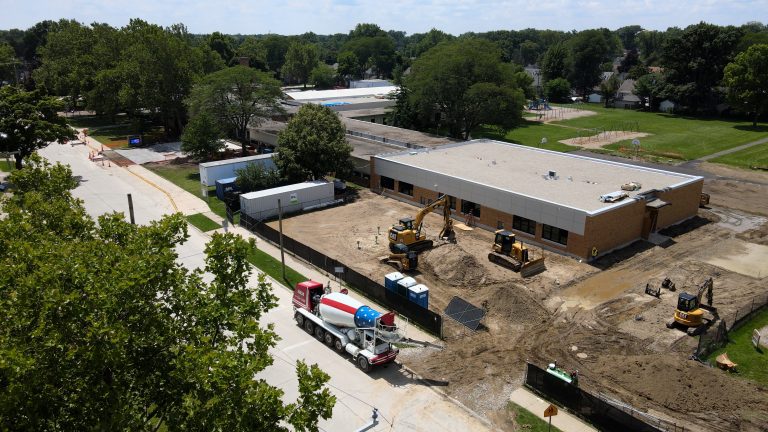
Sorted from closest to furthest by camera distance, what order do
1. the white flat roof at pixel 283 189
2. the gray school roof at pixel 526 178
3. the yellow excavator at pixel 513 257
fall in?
the yellow excavator at pixel 513 257
the gray school roof at pixel 526 178
the white flat roof at pixel 283 189

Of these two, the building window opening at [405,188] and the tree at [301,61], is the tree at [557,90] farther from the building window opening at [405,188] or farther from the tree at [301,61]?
the building window opening at [405,188]

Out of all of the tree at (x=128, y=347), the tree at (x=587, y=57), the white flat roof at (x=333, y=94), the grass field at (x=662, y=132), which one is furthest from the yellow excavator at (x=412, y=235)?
the tree at (x=587, y=57)

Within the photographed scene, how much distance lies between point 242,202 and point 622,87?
11626 centimetres

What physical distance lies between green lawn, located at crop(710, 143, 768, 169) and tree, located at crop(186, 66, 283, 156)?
191 feet

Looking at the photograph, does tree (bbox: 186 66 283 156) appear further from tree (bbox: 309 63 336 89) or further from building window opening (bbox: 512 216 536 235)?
tree (bbox: 309 63 336 89)

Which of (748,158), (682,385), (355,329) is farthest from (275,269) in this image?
(748,158)

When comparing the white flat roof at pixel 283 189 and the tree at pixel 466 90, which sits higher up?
the tree at pixel 466 90

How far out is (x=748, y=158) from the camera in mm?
70562

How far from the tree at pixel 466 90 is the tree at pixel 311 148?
84.2 ft

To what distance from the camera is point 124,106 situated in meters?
77.2

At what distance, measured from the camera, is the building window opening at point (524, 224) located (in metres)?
41.2

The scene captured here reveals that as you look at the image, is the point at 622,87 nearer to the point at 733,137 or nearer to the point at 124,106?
the point at 733,137

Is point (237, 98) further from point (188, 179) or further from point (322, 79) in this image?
point (322, 79)

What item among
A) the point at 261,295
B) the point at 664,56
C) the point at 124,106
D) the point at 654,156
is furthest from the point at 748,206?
the point at 124,106
